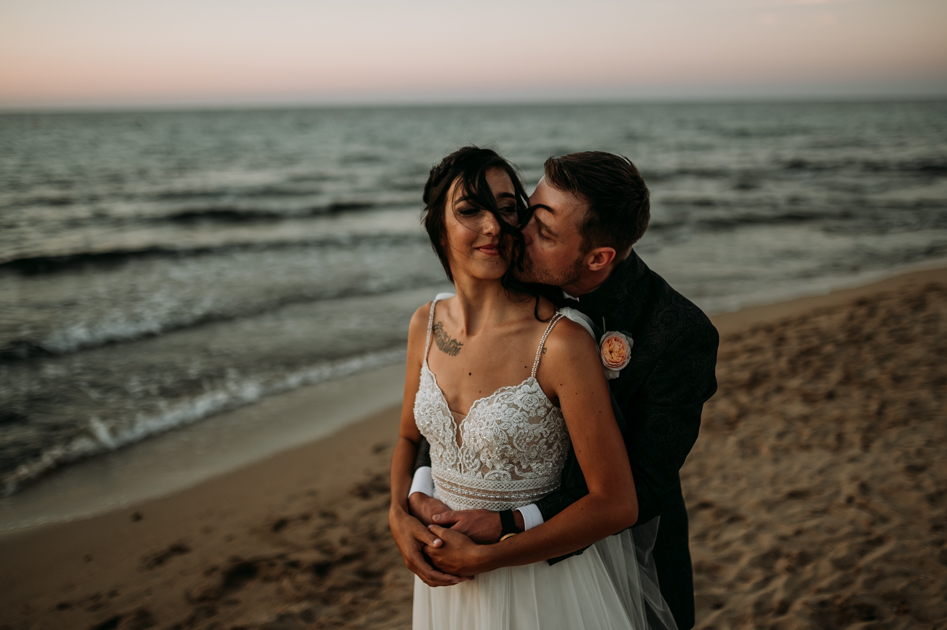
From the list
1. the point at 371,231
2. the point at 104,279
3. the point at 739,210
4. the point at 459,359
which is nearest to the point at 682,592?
the point at 459,359

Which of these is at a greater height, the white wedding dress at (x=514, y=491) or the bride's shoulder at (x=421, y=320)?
the bride's shoulder at (x=421, y=320)

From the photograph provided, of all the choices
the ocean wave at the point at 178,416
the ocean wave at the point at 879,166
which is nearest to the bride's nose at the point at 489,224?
the ocean wave at the point at 178,416

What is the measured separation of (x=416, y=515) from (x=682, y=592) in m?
1.05

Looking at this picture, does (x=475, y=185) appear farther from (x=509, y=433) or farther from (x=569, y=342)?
(x=509, y=433)

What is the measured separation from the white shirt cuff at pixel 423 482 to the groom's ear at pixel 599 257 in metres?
0.98

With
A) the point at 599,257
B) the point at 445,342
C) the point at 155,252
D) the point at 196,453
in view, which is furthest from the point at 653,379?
the point at 155,252

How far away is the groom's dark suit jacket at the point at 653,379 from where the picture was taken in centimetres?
181

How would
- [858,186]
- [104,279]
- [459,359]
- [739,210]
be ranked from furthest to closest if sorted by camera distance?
[858,186] < [739,210] < [104,279] < [459,359]

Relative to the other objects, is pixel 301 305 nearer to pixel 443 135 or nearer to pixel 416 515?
pixel 416 515

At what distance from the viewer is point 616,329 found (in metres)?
1.91

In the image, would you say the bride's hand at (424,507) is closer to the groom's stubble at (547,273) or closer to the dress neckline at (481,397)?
the dress neckline at (481,397)

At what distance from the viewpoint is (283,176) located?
27.3 metres

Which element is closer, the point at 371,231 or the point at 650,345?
the point at 650,345

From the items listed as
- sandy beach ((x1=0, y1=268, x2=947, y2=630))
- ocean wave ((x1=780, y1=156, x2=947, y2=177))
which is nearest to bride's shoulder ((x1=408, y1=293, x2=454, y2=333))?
sandy beach ((x1=0, y1=268, x2=947, y2=630))
